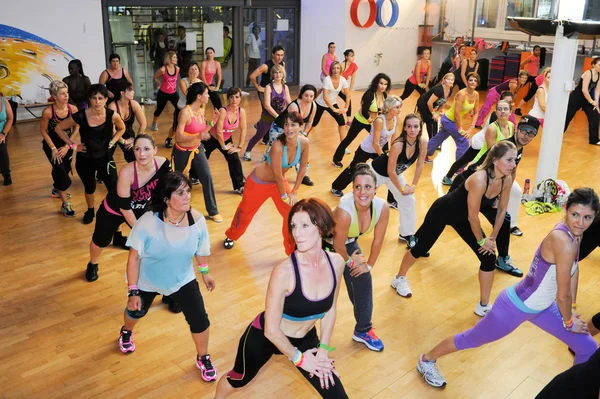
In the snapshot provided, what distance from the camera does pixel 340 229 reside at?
399 cm

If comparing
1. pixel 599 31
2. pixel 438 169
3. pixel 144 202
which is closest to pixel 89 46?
pixel 438 169

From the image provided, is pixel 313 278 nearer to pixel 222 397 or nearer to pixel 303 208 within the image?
pixel 303 208

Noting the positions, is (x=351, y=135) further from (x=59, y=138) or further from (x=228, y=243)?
(x=59, y=138)

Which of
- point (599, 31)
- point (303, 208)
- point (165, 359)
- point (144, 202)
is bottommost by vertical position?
point (165, 359)

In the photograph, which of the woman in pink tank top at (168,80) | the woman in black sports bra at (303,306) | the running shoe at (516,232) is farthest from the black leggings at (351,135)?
the woman in black sports bra at (303,306)

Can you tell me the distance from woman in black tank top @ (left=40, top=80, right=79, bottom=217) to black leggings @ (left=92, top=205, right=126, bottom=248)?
1.68m

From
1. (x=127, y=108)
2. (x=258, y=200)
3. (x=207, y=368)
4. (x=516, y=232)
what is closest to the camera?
(x=207, y=368)

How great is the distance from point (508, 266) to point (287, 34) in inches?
418

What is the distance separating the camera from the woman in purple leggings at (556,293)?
3.34 meters

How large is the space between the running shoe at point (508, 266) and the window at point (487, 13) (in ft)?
38.4

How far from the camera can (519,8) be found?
50.1 feet

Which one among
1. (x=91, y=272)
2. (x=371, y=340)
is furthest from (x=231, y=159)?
(x=371, y=340)

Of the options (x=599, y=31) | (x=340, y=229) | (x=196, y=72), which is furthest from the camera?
(x=196, y=72)

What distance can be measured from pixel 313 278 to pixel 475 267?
3.11 meters
